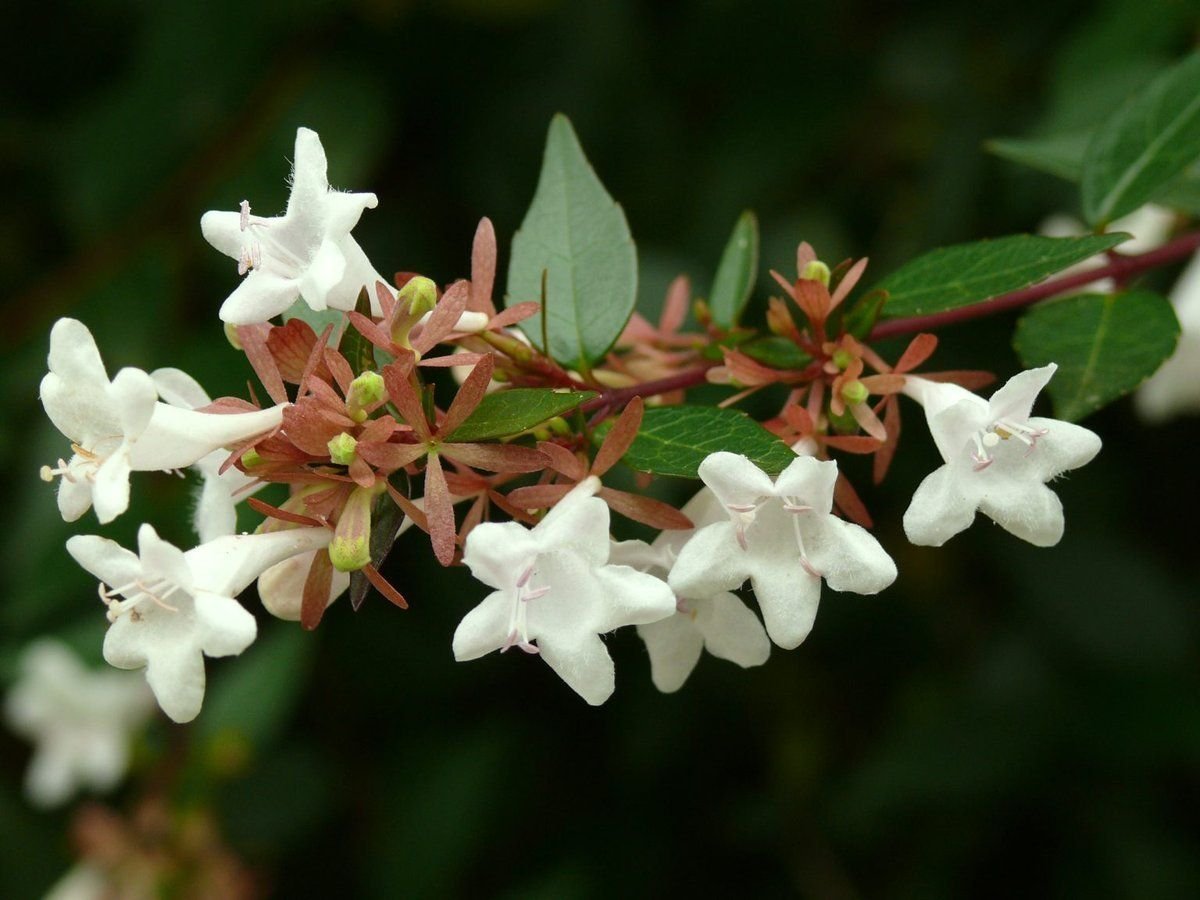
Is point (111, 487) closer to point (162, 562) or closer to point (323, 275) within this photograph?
point (162, 562)

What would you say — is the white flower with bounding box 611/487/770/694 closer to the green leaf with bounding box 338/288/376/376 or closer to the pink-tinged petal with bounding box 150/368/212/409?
the green leaf with bounding box 338/288/376/376

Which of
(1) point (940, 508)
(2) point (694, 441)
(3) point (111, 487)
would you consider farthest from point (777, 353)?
(3) point (111, 487)

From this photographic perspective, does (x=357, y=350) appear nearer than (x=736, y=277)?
Yes

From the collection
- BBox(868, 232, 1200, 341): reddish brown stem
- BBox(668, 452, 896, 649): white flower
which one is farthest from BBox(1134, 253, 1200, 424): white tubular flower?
BBox(668, 452, 896, 649): white flower

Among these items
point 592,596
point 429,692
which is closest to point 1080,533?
point 429,692

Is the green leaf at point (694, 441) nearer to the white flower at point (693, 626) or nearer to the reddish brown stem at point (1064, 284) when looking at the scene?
the white flower at point (693, 626)

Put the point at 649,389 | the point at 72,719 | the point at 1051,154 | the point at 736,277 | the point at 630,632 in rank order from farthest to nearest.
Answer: the point at 72,719 < the point at 630,632 < the point at 1051,154 < the point at 736,277 < the point at 649,389

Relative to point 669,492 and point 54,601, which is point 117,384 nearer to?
point 669,492
